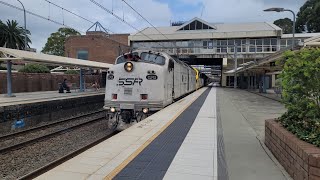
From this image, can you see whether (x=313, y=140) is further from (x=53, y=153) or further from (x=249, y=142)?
(x=53, y=153)

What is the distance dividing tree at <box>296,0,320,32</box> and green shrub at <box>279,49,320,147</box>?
7783 cm

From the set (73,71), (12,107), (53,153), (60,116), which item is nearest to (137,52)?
(53,153)

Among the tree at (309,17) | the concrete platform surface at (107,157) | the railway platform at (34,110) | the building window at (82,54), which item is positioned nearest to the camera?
the concrete platform surface at (107,157)

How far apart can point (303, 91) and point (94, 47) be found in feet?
218

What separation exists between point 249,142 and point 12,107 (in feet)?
40.0

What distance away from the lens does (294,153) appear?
17.8ft

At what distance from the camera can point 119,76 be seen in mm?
13711

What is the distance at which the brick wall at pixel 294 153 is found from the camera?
183 inches

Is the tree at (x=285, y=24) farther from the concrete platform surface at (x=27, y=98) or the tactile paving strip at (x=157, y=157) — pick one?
the tactile paving strip at (x=157, y=157)

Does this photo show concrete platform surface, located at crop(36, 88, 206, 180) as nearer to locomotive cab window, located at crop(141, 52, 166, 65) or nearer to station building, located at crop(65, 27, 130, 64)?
locomotive cab window, located at crop(141, 52, 166, 65)

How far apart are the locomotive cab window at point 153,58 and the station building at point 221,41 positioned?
46617mm

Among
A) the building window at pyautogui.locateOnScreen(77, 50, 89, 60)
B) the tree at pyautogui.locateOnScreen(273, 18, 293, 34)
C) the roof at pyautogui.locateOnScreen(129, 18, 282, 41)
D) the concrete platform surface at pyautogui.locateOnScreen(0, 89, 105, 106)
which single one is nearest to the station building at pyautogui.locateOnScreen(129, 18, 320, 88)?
the roof at pyautogui.locateOnScreen(129, 18, 282, 41)

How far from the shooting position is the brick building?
6812cm

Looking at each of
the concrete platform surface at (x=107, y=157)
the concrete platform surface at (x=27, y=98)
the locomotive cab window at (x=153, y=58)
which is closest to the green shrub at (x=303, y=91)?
the concrete platform surface at (x=107, y=157)
